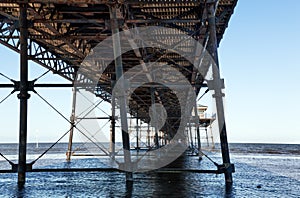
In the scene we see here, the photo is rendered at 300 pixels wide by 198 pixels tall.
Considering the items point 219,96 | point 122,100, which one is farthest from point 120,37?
point 219,96

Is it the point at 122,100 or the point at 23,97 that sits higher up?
the point at 23,97

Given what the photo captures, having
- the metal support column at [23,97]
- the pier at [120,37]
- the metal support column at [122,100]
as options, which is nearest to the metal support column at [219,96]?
the pier at [120,37]

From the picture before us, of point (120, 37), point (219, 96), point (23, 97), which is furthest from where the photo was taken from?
point (120, 37)

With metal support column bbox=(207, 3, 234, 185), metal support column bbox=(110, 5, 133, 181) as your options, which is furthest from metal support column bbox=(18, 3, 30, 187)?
metal support column bbox=(207, 3, 234, 185)

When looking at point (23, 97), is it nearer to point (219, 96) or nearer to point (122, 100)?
point (122, 100)

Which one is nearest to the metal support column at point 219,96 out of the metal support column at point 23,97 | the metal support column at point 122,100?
the metal support column at point 122,100

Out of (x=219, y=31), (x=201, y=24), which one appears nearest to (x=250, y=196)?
(x=201, y=24)

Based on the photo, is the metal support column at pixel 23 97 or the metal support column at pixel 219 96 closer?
the metal support column at pixel 219 96

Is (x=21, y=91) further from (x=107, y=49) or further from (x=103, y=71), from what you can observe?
(x=103, y=71)

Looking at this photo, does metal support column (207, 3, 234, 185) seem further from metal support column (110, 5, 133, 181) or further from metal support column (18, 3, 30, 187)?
metal support column (18, 3, 30, 187)

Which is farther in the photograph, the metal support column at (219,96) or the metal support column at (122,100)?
the metal support column at (122,100)

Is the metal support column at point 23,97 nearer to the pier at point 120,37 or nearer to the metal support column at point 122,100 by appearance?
the pier at point 120,37

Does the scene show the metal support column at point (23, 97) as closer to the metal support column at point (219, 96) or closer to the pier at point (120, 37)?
the pier at point (120, 37)

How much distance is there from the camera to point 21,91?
9602 millimetres
